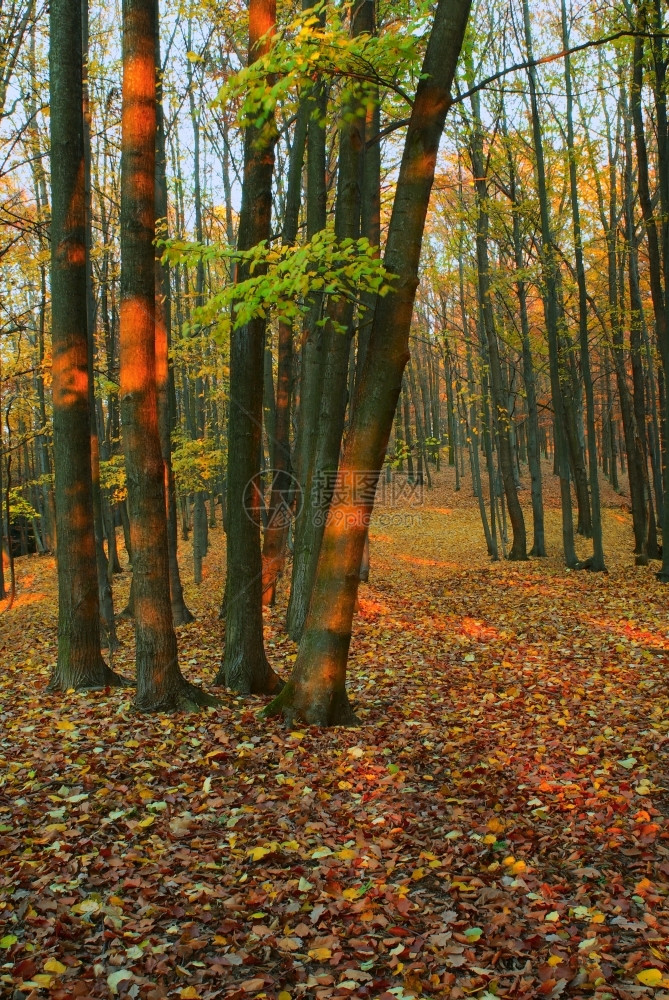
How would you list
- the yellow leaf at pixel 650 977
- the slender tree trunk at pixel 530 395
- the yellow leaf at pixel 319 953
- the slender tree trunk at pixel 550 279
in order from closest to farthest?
the yellow leaf at pixel 650 977 → the yellow leaf at pixel 319 953 → the slender tree trunk at pixel 550 279 → the slender tree trunk at pixel 530 395

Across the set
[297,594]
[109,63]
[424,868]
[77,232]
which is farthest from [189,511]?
[424,868]

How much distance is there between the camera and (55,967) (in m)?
2.84

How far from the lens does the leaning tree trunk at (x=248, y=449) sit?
20.7 ft

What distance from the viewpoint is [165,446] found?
11.0 meters

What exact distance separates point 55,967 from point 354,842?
1915 mm

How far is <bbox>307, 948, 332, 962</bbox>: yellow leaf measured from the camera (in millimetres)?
3135

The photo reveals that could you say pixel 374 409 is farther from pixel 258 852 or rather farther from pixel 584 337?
pixel 584 337

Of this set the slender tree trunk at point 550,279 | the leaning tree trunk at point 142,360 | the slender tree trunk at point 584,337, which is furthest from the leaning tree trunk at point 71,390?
the slender tree trunk at point 550,279

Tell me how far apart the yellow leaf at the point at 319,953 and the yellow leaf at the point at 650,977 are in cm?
140

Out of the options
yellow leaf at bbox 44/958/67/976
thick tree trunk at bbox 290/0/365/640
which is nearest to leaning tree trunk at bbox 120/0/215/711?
thick tree trunk at bbox 290/0/365/640

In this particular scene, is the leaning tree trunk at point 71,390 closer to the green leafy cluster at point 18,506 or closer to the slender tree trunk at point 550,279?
the slender tree trunk at point 550,279

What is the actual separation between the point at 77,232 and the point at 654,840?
7.10 m

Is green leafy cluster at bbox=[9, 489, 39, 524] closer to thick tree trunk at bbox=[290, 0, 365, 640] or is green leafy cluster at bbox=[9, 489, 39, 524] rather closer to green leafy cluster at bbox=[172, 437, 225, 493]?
green leafy cluster at bbox=[172, 437, 225, 493]

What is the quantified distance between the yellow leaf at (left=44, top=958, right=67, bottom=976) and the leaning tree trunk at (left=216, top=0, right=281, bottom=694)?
391 centimetres
